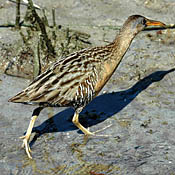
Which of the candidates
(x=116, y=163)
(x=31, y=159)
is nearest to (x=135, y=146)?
(x=116, y=163)

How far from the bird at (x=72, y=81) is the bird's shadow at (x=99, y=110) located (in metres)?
0.38

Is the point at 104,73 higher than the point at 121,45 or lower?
lower

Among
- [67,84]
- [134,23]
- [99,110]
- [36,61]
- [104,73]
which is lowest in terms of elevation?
[99,110]

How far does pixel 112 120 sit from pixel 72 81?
47.0 inches

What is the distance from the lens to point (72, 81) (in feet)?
18.6

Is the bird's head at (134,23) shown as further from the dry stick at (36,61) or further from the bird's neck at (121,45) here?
the dry stick at (36,61)

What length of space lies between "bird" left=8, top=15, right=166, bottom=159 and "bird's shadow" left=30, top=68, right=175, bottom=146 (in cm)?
38

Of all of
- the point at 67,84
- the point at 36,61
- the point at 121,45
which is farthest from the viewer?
the point at 36,61

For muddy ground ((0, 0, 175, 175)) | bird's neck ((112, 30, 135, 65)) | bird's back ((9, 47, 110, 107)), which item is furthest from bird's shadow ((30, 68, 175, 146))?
bird's neck ((112, 30, 135, 65))

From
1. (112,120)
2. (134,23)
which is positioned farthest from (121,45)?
(112,120)

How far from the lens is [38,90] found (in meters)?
5.57

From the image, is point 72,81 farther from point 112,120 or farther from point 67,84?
point 112,120

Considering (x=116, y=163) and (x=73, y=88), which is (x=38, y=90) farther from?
(x=116, y=163)

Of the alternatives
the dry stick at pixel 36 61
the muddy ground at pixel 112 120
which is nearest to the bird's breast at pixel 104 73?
the muddy ground at pixel 112 120
